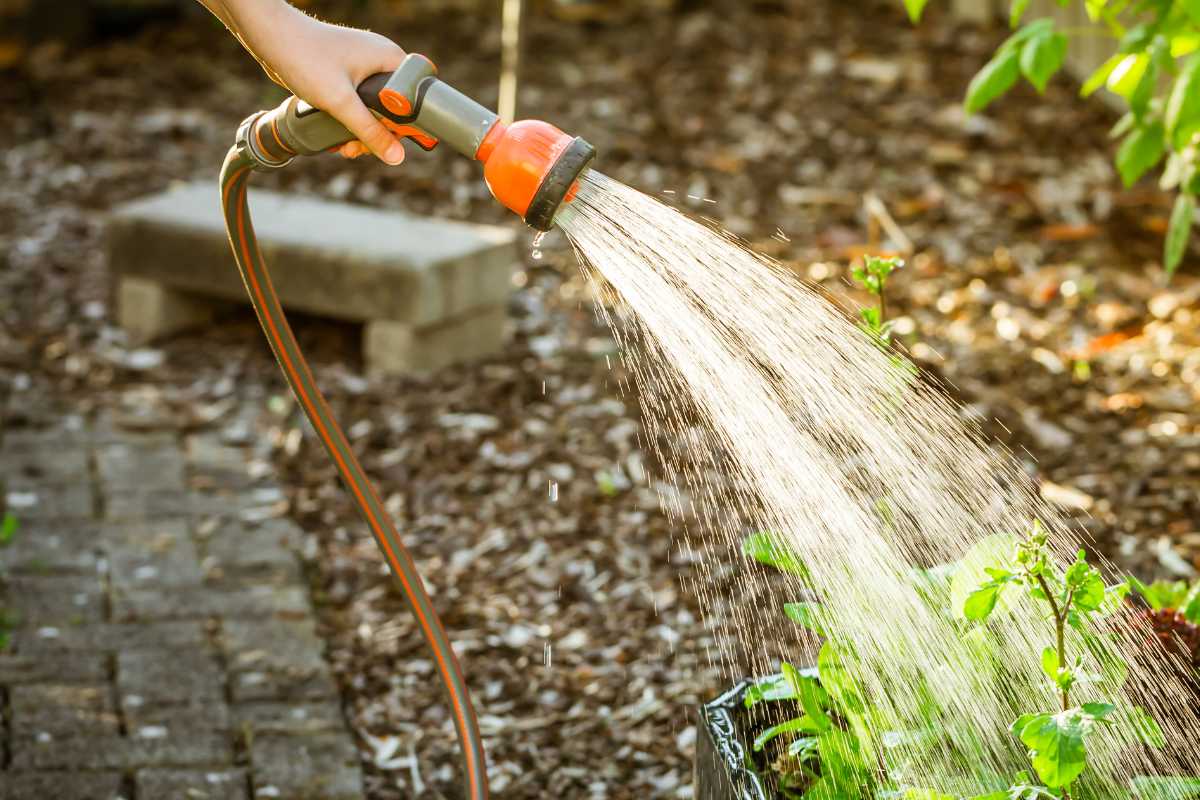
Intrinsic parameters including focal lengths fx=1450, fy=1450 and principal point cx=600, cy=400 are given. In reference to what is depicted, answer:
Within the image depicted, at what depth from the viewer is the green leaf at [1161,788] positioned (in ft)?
5.67

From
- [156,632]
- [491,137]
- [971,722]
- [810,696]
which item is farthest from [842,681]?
[156,632]

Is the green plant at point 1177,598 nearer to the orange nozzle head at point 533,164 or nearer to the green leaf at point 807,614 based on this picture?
the green leaf at point 807,614

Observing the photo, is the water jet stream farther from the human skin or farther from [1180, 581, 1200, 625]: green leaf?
the human skin

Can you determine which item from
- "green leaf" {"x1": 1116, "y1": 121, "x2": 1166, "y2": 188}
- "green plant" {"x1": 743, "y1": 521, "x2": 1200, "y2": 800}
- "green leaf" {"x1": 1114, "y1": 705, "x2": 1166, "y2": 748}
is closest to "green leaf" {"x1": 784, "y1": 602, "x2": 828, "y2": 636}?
"green plant" {"x1": 743, "y1": 521, "x2": 1200, "y2": 800}

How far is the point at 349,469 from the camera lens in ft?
6.81

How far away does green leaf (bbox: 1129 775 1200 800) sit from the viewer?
5.67ft

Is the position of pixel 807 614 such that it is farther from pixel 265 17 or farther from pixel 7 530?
pixel 7 530

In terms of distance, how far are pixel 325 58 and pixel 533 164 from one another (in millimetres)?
308

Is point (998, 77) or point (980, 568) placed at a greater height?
point (998, 77)

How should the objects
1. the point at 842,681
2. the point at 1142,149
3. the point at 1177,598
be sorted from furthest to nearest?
1. the point at 1142,149
2. the point at 1177,598
3. the point at 842,681

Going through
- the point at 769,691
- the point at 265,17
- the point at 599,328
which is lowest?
the point at 769,691

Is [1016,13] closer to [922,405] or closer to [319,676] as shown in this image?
[922,405]

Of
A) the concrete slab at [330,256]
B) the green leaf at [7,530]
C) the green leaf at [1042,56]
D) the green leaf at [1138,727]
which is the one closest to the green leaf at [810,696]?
the green leaf at [1138,727]

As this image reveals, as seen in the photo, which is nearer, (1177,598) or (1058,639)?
(1058,639)
